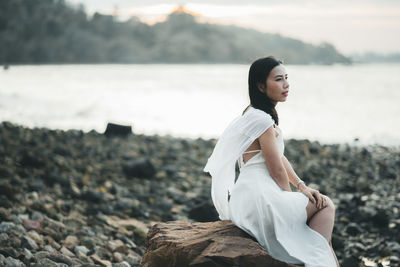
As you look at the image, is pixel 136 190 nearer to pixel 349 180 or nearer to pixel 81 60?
pixel 349 180

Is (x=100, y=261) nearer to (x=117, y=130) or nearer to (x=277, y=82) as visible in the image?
(x=277, y=82)

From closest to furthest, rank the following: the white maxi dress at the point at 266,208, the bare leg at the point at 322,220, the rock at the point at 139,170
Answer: the white maxi dress at the point at 266,208 < the bare leg at the point at 322,220 < the rock at the point at 139,170

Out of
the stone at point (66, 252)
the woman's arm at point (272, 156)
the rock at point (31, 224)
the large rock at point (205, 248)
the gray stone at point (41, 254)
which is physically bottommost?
the stone at point (66, 252)

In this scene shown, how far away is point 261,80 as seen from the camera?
14.0 ft

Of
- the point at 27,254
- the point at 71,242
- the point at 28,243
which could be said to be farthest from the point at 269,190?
the point at 71,242

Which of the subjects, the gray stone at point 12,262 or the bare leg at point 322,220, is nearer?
the bare leg at point 322,220

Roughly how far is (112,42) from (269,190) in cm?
10536

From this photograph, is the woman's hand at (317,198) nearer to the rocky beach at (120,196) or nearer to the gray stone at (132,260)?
the rocky beach at (120,196)

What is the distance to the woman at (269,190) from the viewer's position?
12.9ft

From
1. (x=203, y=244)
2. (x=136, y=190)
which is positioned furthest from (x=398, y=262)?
(x=136, y=190)

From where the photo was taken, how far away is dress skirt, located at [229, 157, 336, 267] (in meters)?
3.87

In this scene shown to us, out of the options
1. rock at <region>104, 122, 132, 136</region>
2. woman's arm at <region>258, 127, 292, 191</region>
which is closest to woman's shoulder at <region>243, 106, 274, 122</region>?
woman's arm at <region>258, 127, 292, 191</region>

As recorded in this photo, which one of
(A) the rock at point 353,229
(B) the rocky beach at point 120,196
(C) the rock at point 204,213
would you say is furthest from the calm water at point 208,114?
(C) the rock at point 204,213

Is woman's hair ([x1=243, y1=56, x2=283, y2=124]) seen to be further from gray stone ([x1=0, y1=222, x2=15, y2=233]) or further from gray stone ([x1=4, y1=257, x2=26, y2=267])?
gray stone ([x1=0, y1=222, x2=15, y2=233])
